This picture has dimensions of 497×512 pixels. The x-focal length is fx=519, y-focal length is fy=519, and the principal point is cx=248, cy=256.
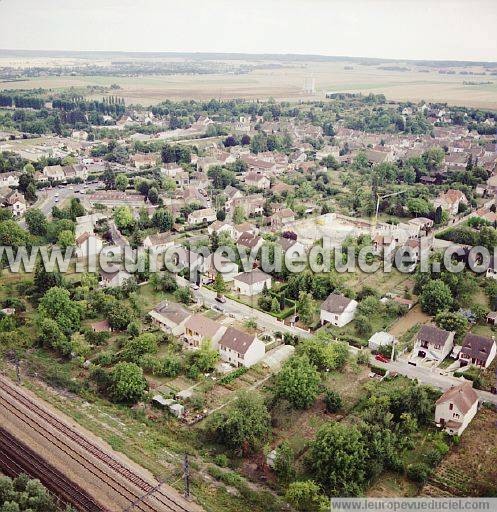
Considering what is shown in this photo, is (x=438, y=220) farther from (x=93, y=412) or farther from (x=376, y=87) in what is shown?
(x=376, y=87)

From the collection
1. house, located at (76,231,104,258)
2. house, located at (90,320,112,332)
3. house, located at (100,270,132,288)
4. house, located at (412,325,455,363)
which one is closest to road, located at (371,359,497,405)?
house, located at (412,325,455,363)

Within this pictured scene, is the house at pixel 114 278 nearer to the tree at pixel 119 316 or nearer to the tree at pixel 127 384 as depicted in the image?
the tree at pixel 119 316

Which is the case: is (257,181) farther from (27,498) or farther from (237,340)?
(27,498)

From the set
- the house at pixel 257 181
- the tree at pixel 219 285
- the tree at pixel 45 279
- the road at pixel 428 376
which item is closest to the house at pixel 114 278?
the tree at pixel 45 279

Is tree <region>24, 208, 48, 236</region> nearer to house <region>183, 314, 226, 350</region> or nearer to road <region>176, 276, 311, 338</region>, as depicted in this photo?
road <region>176, 276, 311, 338</region>

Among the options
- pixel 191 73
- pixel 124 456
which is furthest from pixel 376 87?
pixel 124 456
